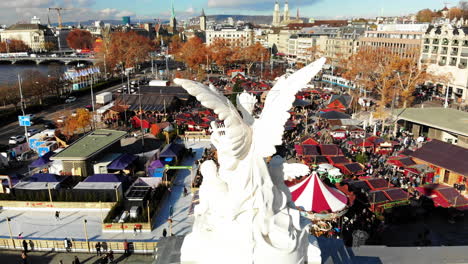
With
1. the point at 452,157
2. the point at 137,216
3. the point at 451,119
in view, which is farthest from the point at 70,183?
the point at 451,119

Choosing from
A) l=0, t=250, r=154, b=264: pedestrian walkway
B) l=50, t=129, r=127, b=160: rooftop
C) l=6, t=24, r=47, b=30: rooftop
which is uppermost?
l=6, t=24, r=47, b=30: rooftop

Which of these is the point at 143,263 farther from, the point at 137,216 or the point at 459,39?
the point at 459,39

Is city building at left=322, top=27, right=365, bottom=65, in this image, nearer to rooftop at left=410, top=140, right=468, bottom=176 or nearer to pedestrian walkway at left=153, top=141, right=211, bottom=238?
rooftop at left=410, top=140, right=468, bottom=176

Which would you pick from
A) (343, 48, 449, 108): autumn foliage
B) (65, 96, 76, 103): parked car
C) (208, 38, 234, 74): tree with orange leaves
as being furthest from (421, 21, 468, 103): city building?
(65, 96, 76, 103): parked car

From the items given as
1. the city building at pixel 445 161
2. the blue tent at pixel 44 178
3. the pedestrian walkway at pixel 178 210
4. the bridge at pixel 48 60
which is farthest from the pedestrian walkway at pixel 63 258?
the bridge at pixel 48 60

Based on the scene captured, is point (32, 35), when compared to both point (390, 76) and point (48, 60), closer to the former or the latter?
point (48, 60)

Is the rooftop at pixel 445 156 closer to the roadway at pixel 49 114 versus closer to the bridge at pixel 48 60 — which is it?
the roadway at pixel 49 114
